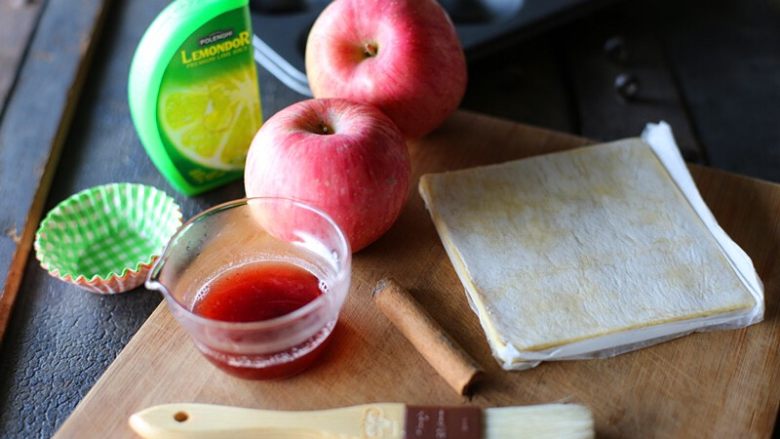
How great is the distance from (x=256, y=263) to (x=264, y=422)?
23 centimetres

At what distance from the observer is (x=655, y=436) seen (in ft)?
2.47

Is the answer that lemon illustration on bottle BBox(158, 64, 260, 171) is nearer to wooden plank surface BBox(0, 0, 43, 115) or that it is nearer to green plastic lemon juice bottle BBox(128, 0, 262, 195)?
green plastic lemon juice bottle BBox(128, 0, 262, 195)

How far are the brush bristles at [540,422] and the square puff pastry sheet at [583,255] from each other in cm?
8

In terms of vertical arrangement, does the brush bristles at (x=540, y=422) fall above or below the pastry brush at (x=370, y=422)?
below

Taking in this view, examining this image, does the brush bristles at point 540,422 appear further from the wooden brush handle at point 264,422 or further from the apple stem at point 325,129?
the apple stem at point 325,129

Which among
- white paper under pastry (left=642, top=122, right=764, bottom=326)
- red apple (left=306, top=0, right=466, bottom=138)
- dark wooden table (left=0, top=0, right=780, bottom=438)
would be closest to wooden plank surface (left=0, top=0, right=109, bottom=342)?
dark wooden table (left=0, top=0, right=780, bottom=438)

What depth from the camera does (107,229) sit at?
1.03 m

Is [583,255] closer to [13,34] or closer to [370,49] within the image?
[370,49]

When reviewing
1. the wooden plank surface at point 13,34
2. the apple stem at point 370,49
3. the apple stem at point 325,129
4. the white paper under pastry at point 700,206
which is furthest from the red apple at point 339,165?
the wooden plank surface at point 13,34

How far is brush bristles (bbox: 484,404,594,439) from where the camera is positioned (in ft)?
2.33

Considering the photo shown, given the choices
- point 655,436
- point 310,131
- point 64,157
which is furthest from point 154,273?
point 655,436

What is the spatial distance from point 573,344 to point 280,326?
0.31 meters

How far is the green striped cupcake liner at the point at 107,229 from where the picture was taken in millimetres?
985

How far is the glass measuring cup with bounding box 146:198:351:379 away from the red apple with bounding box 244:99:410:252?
0.10 feet
